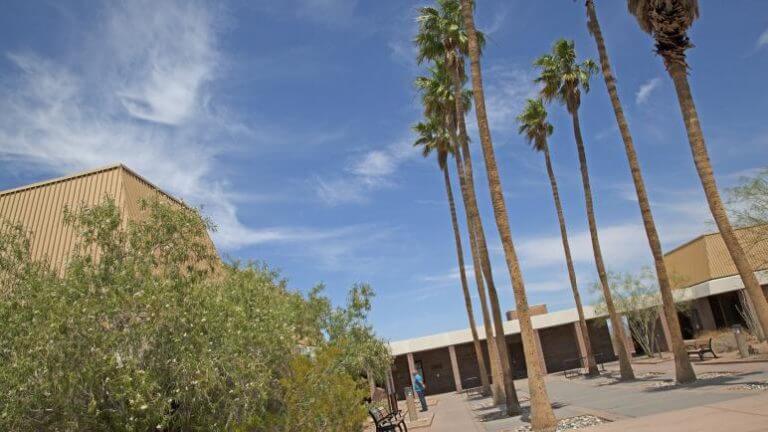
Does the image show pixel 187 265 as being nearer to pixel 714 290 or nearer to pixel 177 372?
pixel 177 372

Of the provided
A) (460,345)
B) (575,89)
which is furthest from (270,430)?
(460,345)

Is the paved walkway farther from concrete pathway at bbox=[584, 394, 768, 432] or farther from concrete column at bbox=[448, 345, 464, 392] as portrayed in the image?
concrete column at bbox=[448, 345, 464, 392]

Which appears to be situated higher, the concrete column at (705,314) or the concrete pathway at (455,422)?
the concrete column at (705,314)

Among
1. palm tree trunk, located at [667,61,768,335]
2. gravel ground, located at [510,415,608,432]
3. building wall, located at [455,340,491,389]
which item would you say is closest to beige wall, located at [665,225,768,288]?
building wall, located at [455,340,491,389]

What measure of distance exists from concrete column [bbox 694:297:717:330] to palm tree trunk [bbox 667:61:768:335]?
27.7 m

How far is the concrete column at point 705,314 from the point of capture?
42031mm

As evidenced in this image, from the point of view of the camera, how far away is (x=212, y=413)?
894 cm

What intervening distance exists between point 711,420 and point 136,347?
365 inches

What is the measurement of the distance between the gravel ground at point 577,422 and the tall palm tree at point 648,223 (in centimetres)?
554

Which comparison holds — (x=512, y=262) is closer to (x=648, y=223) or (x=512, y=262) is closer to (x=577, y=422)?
(x=577, y=422)

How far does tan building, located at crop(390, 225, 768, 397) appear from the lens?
4162 centimetres

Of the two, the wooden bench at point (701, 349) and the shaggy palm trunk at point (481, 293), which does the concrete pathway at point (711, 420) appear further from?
the wooden bench at point (701, 349)

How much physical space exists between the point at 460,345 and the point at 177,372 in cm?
4303

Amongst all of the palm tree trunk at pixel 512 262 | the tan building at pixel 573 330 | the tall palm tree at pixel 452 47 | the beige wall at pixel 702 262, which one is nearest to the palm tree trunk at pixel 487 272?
the tall palm tree at pixel 452 47
